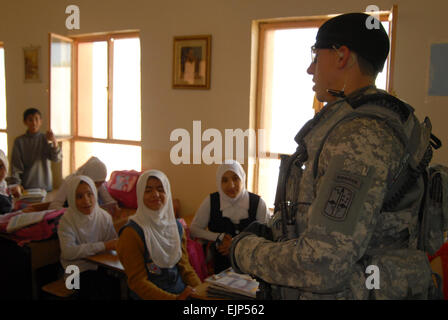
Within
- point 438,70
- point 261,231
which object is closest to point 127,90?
point 438,70

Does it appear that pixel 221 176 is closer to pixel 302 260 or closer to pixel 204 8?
pixel 204 8

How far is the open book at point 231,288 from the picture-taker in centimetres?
173

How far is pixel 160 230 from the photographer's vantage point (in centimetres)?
232

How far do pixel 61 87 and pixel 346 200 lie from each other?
14.7 feet

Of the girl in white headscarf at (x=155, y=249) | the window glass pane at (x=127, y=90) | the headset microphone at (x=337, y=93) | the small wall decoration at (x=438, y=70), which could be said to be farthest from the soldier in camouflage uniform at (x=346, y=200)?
the window glass pane at (x=127, y=90)

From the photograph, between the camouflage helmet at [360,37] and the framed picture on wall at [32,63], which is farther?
the framed picture on wall at [32,63]

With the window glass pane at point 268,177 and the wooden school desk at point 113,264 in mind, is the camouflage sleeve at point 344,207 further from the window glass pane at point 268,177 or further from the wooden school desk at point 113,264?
the window glass pane at point 268,177

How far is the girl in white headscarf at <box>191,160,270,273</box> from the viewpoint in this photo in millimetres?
2859

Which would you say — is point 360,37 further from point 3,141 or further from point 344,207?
point 3,141

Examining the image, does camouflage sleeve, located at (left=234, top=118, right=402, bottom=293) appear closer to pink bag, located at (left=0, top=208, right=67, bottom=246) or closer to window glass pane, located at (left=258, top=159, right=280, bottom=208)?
pink bag, located at (left=0, top=208, right=67, bottom=246)

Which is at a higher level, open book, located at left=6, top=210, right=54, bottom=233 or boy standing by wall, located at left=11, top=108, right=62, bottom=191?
boy standing by wall, located at left=11, top=108, right=62, bottom=191

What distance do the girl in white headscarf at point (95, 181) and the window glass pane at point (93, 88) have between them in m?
1.39

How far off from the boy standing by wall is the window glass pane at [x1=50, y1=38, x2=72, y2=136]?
0.20 meters

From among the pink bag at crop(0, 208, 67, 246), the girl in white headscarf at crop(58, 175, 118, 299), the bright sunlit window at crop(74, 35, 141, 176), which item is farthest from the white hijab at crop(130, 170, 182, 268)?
the bright sunlit window at crop(74, 35, 141, 176)
